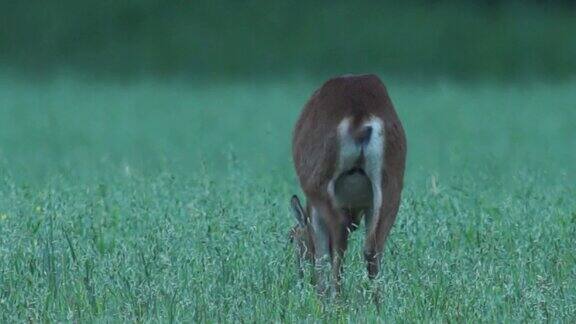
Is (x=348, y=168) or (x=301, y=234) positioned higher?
(x=348, y=168)

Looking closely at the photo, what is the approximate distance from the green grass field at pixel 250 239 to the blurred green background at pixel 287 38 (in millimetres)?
11924

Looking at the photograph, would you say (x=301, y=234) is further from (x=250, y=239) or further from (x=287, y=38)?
(x=287, y=38)

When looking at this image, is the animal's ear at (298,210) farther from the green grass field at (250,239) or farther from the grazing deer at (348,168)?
the green grass field at (250,239)

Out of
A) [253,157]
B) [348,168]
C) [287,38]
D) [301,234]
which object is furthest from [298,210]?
[287,38]

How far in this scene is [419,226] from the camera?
9438 mm

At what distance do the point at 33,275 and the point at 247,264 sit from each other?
113cm

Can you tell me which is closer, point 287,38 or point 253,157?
point 253,157

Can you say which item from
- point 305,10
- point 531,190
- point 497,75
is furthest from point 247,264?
point 305,10

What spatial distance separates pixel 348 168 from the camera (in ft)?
26.3

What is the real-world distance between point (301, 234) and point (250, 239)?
336 millimetres

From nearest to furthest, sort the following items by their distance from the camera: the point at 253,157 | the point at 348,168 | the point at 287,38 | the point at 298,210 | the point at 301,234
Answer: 1. the point at 348,168
2. the point at 298,210
3. the point at 301,234
4. the point at 253,157
5. the point at 287,38

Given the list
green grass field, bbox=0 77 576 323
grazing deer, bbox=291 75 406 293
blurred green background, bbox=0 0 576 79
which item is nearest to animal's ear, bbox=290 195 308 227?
grazing deer, bbox=291 75 406 293

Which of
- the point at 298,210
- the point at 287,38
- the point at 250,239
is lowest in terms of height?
the point at 287,38

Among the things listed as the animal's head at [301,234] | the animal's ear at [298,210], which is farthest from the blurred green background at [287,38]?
the animal's ear at [298,210]
